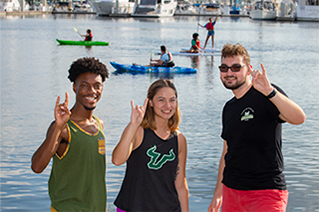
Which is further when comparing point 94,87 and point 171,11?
point 171,11

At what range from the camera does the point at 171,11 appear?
104 metres

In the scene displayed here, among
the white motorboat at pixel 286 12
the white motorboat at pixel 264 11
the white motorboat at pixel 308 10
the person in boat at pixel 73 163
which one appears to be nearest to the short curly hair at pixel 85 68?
the person in boat at pixel 73 163

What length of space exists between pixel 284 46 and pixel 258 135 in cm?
3603

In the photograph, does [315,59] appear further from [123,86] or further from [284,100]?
[284,100]

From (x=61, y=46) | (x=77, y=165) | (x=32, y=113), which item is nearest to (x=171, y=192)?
(x=77, y=165)

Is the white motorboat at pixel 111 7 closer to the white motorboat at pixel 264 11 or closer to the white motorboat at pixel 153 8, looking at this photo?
the white motorboat at pixel 153 8

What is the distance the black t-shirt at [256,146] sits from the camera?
399 centimetres

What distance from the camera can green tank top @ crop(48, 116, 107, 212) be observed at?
3633 mm

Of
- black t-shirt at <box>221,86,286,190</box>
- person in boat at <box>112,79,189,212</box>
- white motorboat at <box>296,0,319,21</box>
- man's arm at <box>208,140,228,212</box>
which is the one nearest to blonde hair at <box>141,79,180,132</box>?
person in boat at <box>112,79,189,212</box>

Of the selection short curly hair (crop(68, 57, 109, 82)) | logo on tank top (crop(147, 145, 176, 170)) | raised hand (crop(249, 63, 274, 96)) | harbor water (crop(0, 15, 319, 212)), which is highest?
short curly hair (crop(68, 57, 109, 82))

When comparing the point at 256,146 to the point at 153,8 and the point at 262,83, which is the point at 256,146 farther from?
the point at 153,8

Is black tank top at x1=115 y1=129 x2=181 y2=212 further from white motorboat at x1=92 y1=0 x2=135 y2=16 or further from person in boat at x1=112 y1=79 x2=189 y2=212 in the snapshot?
white motorboat at x1=92 y1=0 x2=135 y2=16

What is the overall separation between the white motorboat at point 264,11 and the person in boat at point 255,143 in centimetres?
9377

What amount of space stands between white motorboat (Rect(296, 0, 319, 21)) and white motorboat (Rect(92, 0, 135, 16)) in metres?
40.1
